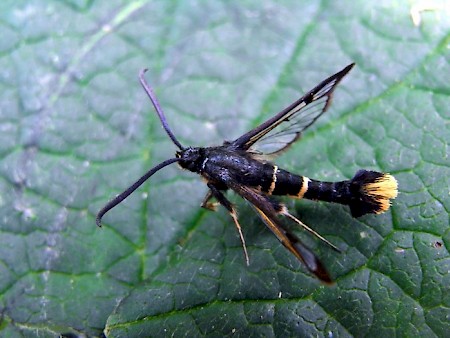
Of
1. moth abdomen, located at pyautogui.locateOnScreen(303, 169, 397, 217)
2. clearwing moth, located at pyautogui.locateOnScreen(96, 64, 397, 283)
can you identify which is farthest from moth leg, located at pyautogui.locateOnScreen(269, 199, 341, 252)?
moth abdomen, located at pyautogui.locateOnScreen(303, 169, 397, 217)

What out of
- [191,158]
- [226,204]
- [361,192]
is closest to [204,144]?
[191,158]

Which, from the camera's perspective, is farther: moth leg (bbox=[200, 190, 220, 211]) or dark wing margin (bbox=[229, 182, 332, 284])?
moth leg (bbox=[200, 190, 220, 211])

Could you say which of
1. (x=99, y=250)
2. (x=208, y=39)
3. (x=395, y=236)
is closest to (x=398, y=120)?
(x=395, y=236)

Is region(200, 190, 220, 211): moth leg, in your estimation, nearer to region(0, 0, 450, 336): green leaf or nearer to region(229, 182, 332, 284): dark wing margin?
region(0, 0, 450, 336): green leaf

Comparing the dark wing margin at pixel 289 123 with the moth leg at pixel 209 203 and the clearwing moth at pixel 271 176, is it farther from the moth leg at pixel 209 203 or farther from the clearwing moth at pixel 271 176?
the moth leg at pixel 209 203

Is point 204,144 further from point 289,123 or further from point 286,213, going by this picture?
point 286,213

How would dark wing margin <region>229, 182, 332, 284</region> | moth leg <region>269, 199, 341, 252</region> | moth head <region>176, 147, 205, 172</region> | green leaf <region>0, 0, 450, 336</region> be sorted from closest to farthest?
dark wing margin <region>229, 182, 332, 284</region>, green leaf <region>0, 0, 450, 336</region>, moth leg <region>269, 199, 341, 252</region>, moth head <region>176, 147, 205, 172</region>
